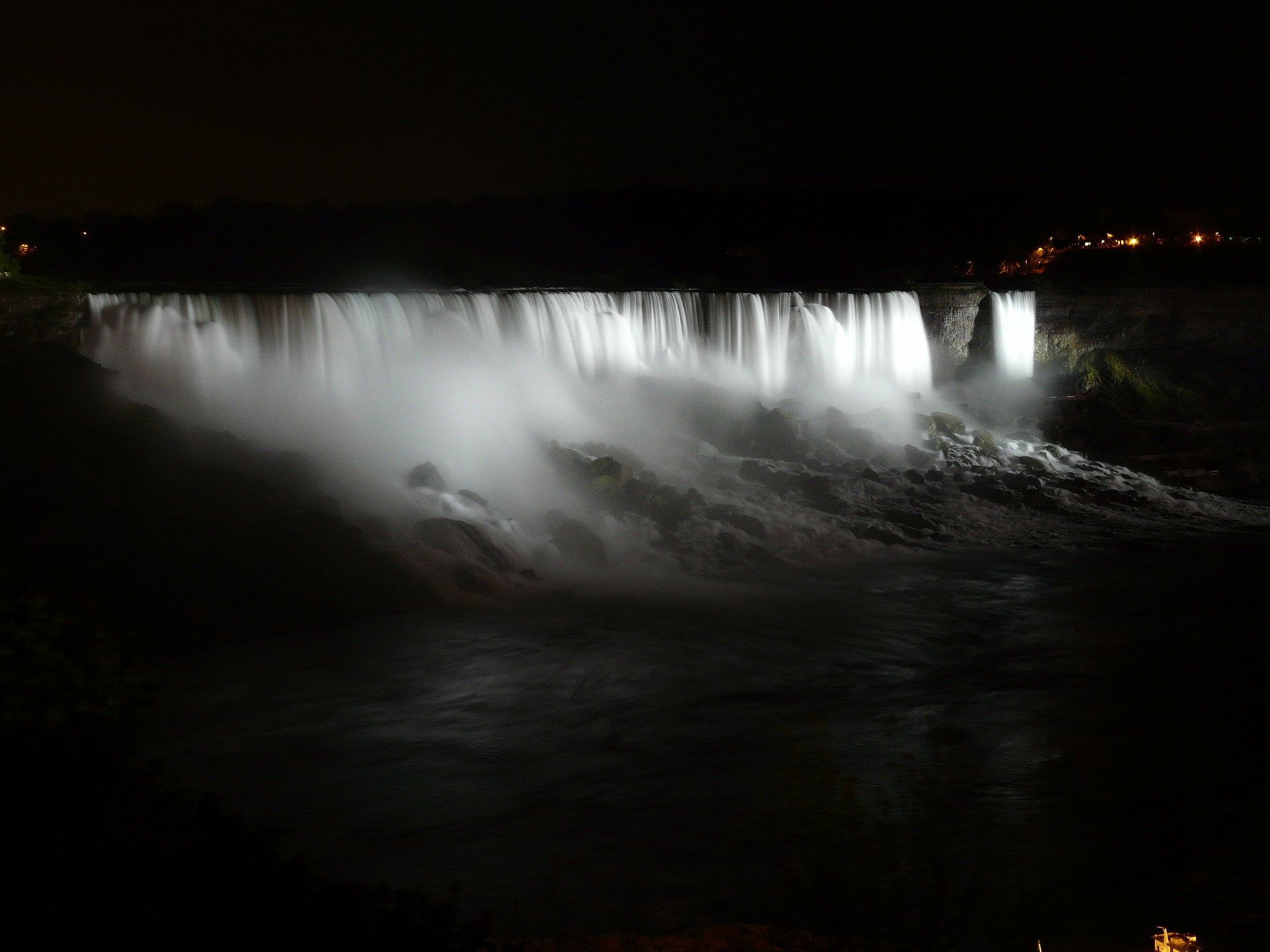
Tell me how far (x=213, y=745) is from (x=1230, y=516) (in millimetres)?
19029

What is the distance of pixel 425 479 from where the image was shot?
1795 cm

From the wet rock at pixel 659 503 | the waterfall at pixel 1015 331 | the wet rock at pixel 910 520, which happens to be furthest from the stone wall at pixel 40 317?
the waterfall at pixel 1015 331

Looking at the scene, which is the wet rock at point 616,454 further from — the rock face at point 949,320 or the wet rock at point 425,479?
the rock face at point 949,320

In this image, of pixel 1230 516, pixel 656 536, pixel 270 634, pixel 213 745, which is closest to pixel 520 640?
pixel 270 634

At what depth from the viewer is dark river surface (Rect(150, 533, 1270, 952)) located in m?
6.39

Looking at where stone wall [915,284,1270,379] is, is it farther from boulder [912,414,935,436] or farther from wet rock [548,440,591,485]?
wet rock [548,440,591,485]

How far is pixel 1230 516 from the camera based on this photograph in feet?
68.5

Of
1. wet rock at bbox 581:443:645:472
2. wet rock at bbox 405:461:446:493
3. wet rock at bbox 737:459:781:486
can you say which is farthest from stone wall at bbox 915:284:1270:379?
wet rock at bbox 405:461:446:493

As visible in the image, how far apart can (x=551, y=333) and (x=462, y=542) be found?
10.0 meters

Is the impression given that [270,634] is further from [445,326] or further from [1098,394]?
[1098,394]

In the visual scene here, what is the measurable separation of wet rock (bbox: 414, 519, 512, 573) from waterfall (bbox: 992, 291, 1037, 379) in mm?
21403

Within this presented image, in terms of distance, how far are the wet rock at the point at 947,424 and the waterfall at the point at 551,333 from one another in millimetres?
3399

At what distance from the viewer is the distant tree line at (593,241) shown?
41375 millimetres

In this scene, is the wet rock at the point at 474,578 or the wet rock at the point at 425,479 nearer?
the wet rock at the point at 474,578
